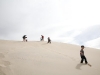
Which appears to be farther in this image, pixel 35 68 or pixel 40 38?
pixel 40 38

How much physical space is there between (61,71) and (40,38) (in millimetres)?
15325

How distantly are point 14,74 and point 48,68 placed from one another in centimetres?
235

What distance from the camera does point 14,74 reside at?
6.73 meters

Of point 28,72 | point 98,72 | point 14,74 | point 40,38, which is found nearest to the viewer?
point 14,74

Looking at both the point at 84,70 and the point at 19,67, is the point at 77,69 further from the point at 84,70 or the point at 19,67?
the point at 19,67

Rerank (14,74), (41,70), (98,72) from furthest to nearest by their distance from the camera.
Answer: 1. (98,72)
2. (41,70)
3. (14,74)

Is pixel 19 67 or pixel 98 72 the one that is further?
pixel 98 72

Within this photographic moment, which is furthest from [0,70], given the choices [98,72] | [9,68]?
[98,72]

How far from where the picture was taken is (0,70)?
686 centimetres

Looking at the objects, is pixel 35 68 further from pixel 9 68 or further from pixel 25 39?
pixel 25 39

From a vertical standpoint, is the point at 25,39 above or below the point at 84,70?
above

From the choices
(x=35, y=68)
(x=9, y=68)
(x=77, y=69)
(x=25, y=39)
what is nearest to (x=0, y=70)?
(x=9, y=68)

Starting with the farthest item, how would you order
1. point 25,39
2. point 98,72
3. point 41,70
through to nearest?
1. point 25,39
2. point 98,72
3. point 41,70

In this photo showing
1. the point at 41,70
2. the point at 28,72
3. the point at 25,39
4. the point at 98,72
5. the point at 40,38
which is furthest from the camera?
the point at 40,38
